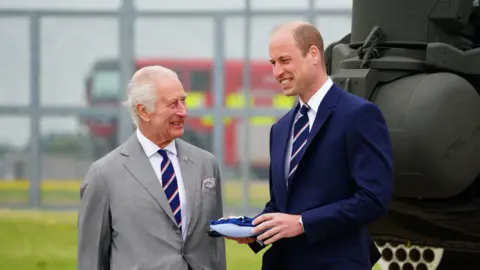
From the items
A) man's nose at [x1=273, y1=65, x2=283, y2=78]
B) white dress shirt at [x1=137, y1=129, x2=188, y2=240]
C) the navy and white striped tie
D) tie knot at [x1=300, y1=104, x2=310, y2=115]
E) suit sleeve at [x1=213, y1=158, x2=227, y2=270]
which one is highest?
man's nose at [x1=273, y1=65, x2=283, y2=78]

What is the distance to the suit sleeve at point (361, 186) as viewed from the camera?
3557 mm

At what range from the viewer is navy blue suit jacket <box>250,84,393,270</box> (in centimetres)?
357

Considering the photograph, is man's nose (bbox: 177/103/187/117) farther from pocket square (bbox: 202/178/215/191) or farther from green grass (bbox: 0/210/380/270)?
green grass (bbox: 0/210/380/270)

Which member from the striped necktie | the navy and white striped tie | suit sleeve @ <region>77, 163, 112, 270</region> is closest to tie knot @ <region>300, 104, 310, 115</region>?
the navy and white striped tie

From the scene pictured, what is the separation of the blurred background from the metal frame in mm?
15

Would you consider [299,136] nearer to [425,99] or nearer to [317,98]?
[317,98]

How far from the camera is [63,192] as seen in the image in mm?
16969

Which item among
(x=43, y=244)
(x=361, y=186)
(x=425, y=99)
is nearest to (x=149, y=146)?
(x=361, y=186)

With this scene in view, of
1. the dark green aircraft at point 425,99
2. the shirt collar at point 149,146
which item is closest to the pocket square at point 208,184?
the shirt collar at point 149,146

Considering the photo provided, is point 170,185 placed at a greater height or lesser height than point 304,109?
lesser

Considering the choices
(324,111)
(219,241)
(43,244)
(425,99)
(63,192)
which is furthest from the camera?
(63,192)

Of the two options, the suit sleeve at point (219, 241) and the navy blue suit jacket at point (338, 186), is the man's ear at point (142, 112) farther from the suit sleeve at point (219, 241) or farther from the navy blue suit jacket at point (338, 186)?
the navy blue suit jacket at point (338, 186)

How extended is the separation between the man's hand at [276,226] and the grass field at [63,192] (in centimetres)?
1227

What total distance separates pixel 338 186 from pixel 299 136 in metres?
0.23
